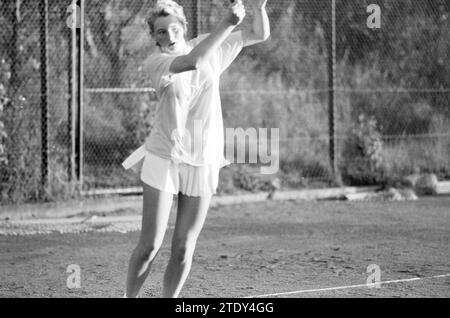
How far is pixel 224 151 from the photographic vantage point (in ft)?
42.1

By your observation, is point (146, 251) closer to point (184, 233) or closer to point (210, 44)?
point (184, 233)

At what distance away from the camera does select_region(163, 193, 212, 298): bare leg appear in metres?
5.49

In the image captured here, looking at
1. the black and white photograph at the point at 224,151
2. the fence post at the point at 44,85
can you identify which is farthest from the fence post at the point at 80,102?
the fence post at the point at 44,85

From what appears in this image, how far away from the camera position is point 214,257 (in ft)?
27.5

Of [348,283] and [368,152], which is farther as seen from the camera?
[368,152]

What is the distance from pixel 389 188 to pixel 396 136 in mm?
1324

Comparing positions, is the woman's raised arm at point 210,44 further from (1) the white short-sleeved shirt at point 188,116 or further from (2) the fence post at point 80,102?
(2) the fence post at point 80,102

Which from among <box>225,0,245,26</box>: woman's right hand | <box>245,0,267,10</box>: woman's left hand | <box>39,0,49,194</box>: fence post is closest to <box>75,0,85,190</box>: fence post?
<box>39,0,49,194</box>: fence post

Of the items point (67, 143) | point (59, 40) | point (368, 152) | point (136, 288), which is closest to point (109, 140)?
point (67, 143)

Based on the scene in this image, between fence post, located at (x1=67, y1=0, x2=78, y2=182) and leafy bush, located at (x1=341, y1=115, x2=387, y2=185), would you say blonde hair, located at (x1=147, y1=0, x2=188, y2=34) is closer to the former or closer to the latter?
fence post, located at (x1=67, y1=0, x2=78, y2=182)

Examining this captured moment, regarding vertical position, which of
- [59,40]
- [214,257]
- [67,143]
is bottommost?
[214,257]

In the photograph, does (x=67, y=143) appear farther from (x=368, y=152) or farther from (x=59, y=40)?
(x=368, y=152)

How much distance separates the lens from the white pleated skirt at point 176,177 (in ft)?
17.9

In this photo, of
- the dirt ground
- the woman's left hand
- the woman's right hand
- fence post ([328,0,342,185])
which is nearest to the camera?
the woman's right hand
